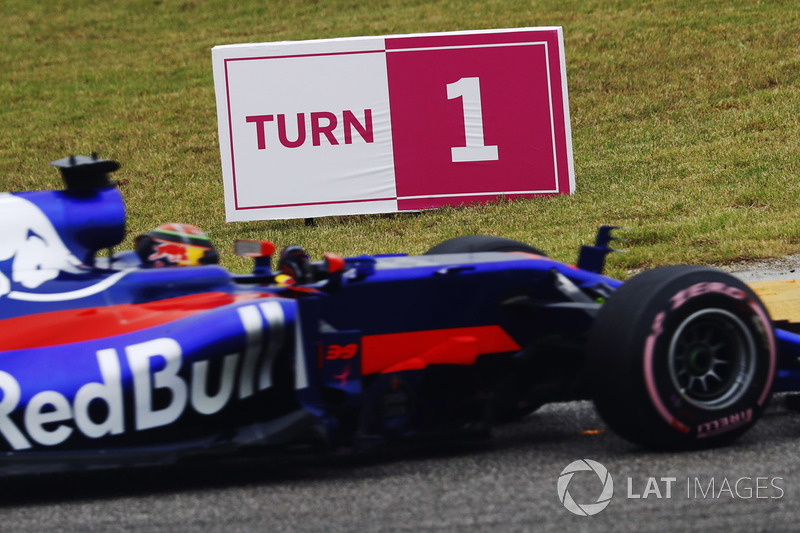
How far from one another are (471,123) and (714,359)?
262 inches

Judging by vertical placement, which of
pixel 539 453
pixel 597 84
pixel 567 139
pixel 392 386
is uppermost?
pixel 597 84

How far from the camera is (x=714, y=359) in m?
4.16

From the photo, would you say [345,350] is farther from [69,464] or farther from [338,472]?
[69,464]

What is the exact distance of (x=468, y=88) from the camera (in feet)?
35.0

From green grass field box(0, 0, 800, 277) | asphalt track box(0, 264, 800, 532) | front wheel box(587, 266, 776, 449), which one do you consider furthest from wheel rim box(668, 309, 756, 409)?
green grass field box(0, 0, 800, 277)

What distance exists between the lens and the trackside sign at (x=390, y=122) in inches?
412

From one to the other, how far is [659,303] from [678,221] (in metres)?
5.33

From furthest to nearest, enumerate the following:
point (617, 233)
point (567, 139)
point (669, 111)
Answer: point (669, 111)
point (567, 139)
point (617, 233)

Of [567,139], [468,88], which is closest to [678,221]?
[567,139]

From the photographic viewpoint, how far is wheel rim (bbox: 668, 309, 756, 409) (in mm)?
4098

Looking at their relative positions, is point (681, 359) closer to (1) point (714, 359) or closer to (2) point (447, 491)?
(1) point (714, 359)

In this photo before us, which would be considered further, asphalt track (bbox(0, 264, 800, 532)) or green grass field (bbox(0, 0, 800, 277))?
green grass field (bbox(0, 0, 800, 277))

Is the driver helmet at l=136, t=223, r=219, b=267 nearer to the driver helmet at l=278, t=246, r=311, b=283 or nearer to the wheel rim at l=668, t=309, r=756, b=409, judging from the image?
the driver helmet at l=278, t=246, r=311, b=283

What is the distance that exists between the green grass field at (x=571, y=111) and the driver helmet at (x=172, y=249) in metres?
3.73
